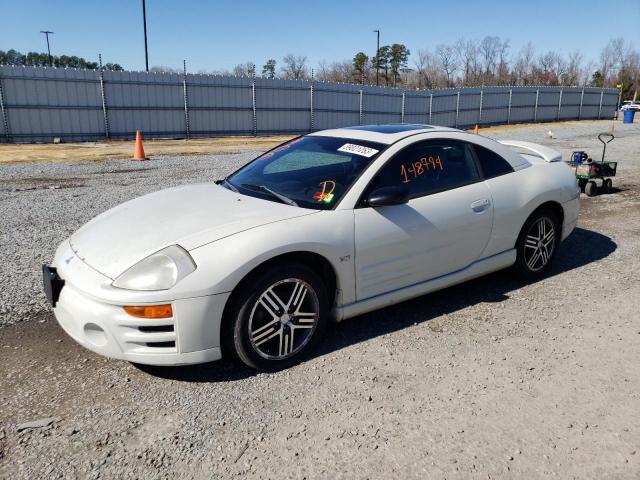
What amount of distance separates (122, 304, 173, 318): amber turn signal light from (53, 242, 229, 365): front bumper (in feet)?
0.08

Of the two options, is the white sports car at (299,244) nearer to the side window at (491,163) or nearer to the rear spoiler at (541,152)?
the side window at (491,163)

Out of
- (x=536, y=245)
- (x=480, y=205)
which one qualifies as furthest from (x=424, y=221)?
(x=536, y=245)

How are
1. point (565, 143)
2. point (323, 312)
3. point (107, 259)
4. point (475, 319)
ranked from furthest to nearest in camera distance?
point (565, 143), point (475, 319), point (323, 312), point (107, 259)

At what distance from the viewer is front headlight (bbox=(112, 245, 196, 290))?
2.96m

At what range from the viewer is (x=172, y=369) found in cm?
338

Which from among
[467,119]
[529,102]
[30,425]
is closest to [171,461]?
[30,425]

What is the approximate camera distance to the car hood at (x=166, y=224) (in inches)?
125

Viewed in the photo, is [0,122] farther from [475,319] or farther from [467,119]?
[467,119]

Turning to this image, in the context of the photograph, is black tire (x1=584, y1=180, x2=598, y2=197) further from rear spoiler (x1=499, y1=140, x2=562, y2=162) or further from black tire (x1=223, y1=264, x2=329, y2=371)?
black tire (x1=223, y1=264, x2=329, y2=371)

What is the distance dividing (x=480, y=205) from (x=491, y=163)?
51 cm

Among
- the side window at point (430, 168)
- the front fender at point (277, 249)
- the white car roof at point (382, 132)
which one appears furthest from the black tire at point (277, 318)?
the white car roof at point (382, 132)

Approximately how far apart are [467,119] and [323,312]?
30033 mm

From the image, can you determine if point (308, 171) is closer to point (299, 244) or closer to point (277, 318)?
point (299, 244)

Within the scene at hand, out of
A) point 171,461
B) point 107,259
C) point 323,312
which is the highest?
point 107,259
